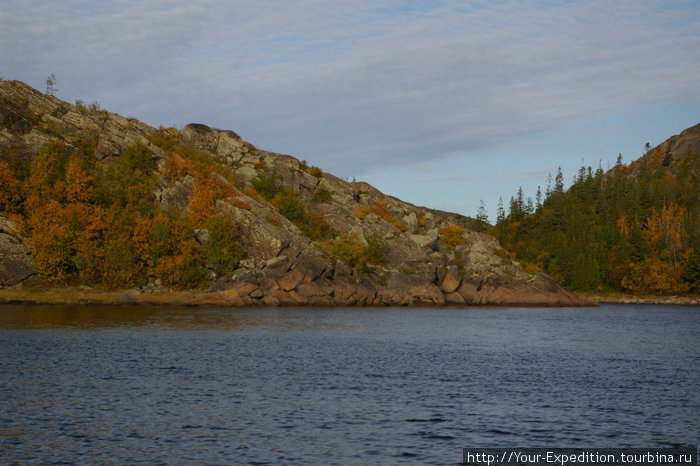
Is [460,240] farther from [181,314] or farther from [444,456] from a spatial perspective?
[444,456]

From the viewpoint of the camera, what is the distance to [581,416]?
30.1 metres

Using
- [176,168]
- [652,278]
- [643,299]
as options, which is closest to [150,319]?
[176,168]

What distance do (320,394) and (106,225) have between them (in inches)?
3440

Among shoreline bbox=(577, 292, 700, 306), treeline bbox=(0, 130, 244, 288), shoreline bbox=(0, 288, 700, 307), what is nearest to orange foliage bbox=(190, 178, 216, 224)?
treeline bbox=(0, 130, 244, 288)

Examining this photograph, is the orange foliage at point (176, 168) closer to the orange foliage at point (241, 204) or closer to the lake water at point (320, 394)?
the orange foliage at point (241, 204)

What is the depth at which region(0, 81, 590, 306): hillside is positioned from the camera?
352ft

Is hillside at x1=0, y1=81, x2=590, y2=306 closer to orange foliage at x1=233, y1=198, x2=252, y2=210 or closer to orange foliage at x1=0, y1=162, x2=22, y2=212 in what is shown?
orange foliage at x1=0, y1=162, x2=22, y2=212

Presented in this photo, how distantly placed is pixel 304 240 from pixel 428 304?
28326 millimetres

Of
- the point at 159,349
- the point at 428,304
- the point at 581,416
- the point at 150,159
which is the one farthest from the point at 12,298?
the point at 581,416

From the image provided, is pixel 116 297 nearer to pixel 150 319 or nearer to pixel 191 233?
pixel 191 233

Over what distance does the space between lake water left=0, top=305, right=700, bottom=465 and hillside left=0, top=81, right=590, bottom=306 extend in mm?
40341

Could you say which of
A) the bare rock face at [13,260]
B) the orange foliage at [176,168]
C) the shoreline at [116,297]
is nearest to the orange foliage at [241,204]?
the orange foliage at [176,168]

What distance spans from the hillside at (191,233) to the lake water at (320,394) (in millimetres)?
40341

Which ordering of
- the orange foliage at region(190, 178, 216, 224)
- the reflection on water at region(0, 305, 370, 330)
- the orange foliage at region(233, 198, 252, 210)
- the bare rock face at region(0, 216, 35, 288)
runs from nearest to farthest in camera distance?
the reflection on water at region(0, 305, 370, 330) < the bare rock face at region(0, 216, 35, 288) < the orange foliage at region(190, 178, 216, 224) < the orange foliage at region(233, 198, 252, 210)
